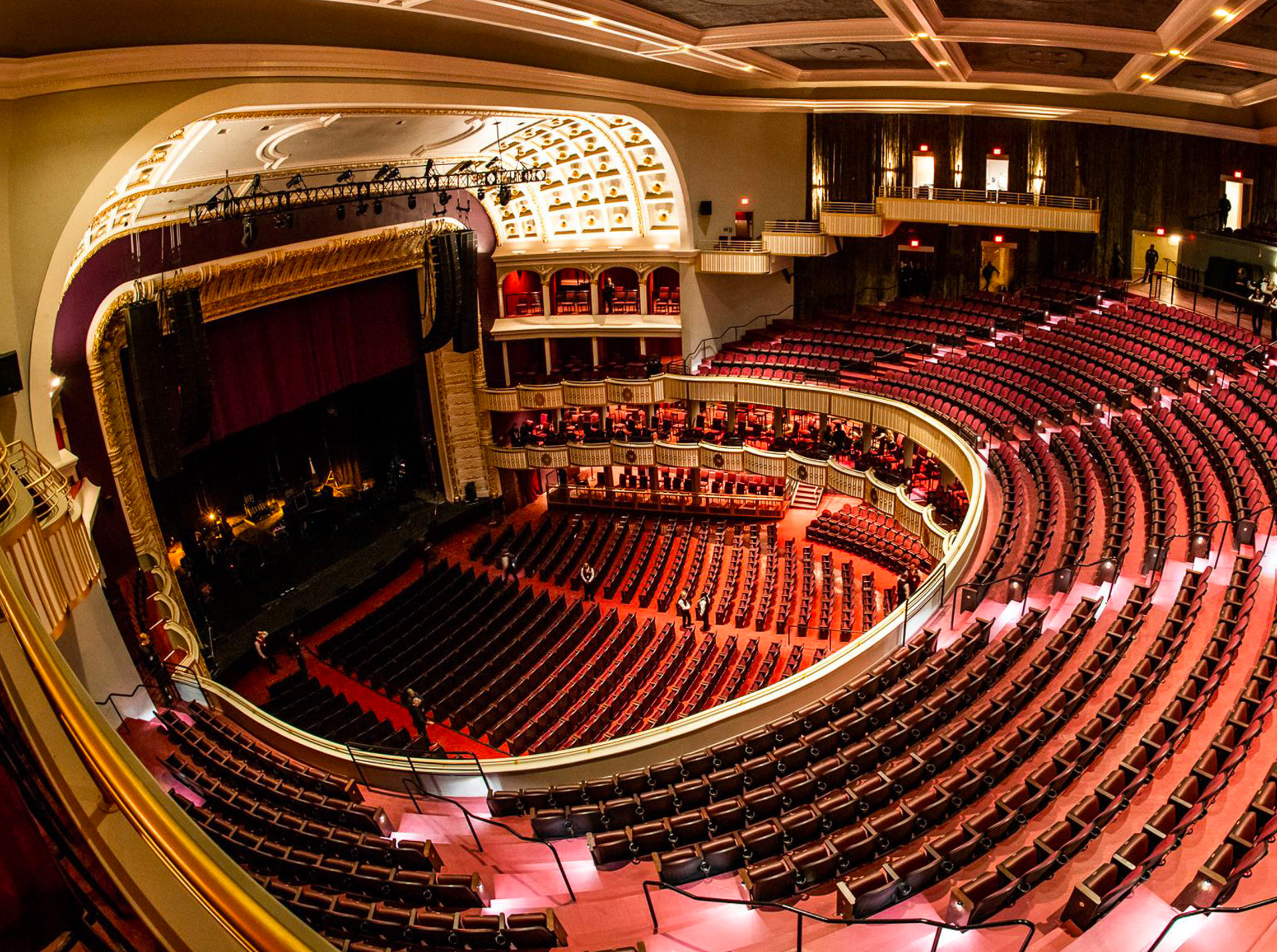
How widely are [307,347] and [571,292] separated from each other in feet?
21.9

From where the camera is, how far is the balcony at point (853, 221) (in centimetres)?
1802

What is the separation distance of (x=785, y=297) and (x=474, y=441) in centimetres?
762

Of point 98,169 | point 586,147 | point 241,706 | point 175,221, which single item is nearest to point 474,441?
point 586,147

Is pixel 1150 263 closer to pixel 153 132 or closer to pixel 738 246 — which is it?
pixel 738 246

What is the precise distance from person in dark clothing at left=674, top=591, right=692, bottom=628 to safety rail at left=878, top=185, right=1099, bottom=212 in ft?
30.1

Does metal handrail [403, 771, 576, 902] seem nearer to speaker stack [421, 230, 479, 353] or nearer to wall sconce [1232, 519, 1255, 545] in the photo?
wall sconce [1232, 519, 1255, 545]

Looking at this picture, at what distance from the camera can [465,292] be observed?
17.5 meters

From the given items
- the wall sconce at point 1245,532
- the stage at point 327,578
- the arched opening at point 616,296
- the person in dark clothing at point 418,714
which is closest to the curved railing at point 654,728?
the person in dark clothing at point 418,714

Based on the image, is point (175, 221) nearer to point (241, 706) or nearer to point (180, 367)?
point (180, 367)

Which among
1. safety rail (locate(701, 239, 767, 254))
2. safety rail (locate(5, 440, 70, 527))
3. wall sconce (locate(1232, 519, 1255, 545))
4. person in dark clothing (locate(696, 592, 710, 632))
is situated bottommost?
person in dark clothing (locate(696, 592, 710, 632))

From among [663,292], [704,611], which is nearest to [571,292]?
[663,292]

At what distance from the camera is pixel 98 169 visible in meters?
8.09

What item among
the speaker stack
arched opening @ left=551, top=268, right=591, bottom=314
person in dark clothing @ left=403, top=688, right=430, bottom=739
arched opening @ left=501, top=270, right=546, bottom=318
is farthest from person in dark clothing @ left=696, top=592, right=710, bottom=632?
arched opening @ left=501, top=270, right=546, bottom=318

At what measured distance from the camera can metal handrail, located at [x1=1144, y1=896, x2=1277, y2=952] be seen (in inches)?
153
